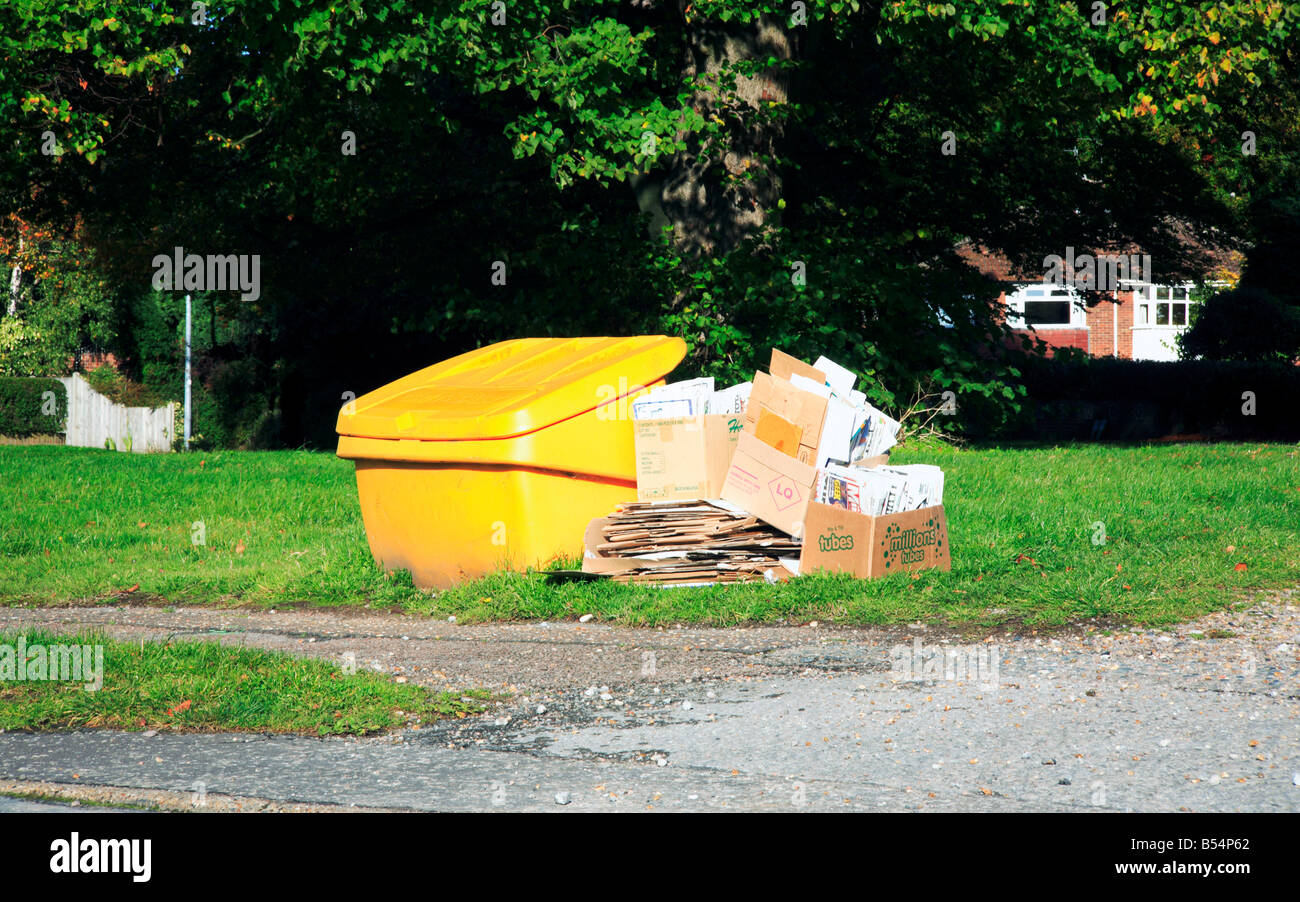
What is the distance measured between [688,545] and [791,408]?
96cm

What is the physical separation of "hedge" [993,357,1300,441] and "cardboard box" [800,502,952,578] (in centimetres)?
1006

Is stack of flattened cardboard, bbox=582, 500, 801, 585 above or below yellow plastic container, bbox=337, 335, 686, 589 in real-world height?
below

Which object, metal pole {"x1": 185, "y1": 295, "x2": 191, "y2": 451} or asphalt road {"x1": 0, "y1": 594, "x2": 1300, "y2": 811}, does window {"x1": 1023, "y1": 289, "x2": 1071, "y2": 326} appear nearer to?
metal pole {"x1": 185, "y1": 295, "x2": 191, "y2": 451}

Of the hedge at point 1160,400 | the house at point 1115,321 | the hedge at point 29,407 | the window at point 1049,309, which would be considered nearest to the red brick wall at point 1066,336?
the house at point 1115,321

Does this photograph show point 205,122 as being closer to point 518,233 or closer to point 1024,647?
point 518,233

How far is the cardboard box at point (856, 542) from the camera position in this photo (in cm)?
656

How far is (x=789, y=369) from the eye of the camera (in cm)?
731

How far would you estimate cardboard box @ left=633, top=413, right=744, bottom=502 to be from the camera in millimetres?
6910

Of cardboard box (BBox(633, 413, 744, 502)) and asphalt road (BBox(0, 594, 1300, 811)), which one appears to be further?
cardboard box (BBox(633, 413, 744, 502))

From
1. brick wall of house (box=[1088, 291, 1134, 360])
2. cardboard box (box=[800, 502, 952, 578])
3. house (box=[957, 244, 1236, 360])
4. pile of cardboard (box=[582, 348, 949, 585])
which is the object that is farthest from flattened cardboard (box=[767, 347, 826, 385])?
brick wall of house (box=[1088, 291, 1134, 360])

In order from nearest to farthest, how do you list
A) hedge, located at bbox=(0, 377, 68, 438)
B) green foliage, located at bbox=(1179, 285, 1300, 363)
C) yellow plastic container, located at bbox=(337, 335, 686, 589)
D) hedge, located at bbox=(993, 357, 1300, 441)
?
yellow plastic container, located at bbox=(337, 335, 686, 589) < hedge, located at bbox=(993, 357, 1300, 441) < green foliage, located at bbox=(1179, 285, 1300, 363) < hedge, located at bbox=(0, 377, 68, 438)

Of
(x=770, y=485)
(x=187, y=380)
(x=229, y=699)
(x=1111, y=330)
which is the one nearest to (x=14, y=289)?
(x=187, y=380)

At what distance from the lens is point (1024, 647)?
5.48m

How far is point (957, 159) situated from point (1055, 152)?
4.69 feet
